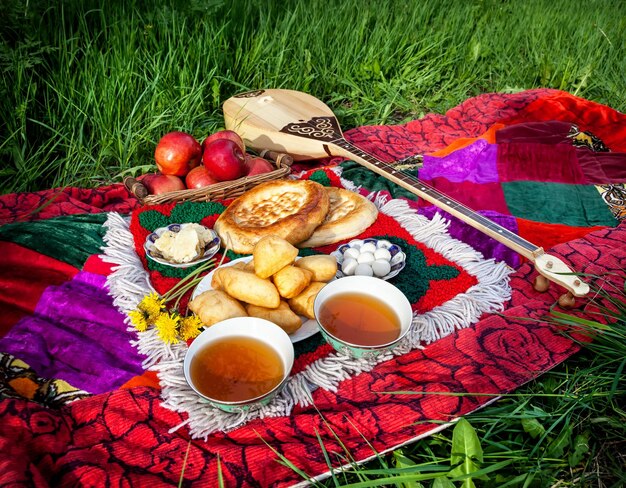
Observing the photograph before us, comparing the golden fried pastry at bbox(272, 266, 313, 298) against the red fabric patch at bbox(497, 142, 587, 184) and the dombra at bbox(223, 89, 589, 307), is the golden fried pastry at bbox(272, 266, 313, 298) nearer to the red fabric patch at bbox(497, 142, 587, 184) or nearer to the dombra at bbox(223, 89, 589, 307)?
the dombra at bbox(223, 89, 589, 307)

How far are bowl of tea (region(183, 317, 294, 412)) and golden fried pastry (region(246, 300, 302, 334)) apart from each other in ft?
0.38

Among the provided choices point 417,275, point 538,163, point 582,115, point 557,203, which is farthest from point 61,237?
point 582,115

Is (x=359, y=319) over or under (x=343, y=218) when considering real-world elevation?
over

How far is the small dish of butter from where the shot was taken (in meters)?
2.49

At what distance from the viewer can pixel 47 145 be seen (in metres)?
3.71

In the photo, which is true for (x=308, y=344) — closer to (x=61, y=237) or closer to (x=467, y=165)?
(x=61, y=237)

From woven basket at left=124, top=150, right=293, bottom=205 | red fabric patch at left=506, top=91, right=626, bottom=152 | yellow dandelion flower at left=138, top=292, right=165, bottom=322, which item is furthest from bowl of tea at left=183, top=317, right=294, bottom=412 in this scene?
red fabric patch at left=506, top=91, right=626, bottom=152

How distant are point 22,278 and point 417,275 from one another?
1897mm

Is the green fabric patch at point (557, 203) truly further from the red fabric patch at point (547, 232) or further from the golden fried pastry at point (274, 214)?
the golden fried pastry at point (274, 214)

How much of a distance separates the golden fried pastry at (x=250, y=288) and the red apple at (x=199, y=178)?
51.9 inches

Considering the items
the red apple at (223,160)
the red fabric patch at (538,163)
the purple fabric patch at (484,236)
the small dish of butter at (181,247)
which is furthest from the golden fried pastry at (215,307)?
the red fabric patch at (538,163)

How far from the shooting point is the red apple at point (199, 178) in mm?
3283

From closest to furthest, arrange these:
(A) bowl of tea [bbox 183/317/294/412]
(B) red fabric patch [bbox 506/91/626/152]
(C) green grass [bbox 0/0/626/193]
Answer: (A) bowl of tea [bbox 183/317/294/412]
(C) green grass [bbox 0/0/626/193]
(B) red fabric patch [bbox 506/91/626/152]

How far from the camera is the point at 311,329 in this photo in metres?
Answer: 2.05
